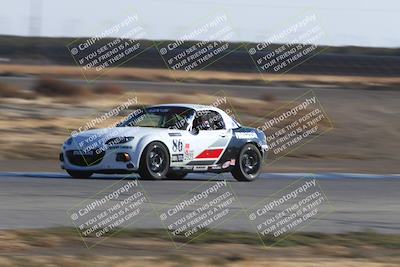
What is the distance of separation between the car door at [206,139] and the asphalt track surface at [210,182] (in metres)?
0.42

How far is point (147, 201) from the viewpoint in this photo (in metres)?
14.7

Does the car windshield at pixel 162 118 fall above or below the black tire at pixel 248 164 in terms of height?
above

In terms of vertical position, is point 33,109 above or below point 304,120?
above

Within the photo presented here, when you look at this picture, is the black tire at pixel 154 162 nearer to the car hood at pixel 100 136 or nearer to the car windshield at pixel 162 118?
the car hood at pixel 100 136

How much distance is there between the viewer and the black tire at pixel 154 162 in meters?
17.2

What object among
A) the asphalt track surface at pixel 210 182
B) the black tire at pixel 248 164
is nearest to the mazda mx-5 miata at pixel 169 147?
the black tire at pixel 248 164

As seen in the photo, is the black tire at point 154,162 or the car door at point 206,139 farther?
the car door at point 206,139

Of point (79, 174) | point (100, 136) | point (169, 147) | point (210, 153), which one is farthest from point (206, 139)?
point (79, 174)

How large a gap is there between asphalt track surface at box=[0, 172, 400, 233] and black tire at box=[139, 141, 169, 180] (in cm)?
18

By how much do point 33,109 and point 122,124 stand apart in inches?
430

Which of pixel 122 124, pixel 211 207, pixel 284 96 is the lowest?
pixel 284 96

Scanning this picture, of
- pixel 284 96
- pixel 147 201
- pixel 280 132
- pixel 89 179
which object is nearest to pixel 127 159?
pixel 89 179

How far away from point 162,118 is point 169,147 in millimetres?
906

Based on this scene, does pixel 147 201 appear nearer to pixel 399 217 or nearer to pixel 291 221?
pixel 291 221
